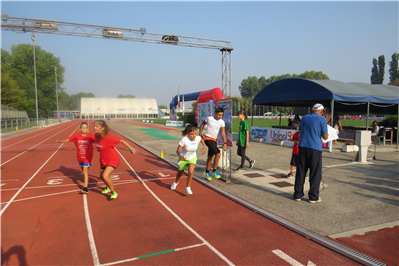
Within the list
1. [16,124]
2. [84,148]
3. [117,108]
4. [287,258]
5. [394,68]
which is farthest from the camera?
[117,108]

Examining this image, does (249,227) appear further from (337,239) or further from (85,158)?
(85,158)

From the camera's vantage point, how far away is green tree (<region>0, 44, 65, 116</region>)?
63.4 meters

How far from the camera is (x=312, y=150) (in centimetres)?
531

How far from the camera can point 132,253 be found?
3.51 m

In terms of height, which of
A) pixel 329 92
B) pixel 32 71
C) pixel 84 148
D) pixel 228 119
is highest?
pixel 32 71

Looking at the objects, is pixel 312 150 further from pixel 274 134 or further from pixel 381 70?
pixel 381 70

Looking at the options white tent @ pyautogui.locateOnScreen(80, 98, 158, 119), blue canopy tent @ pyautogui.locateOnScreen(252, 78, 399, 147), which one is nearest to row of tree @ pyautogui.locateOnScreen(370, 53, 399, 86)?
blue canopy tent @ pyautogui.locateOnScreen(252, 78, 399, 147)

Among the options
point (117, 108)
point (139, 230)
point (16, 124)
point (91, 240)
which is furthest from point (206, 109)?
point (117, 108)

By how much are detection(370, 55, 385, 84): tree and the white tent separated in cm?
7431

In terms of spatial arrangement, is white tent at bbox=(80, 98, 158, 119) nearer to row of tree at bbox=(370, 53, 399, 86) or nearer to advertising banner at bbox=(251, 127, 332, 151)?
row of tree at bbox=(370, 53, 399, 86)

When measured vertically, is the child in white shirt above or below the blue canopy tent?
below

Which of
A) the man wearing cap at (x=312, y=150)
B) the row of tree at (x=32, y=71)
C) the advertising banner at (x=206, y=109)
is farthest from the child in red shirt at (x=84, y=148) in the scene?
the row of tree at (x=32, y=71)

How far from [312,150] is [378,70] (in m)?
91.1

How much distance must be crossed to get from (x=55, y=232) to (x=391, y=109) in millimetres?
26443
